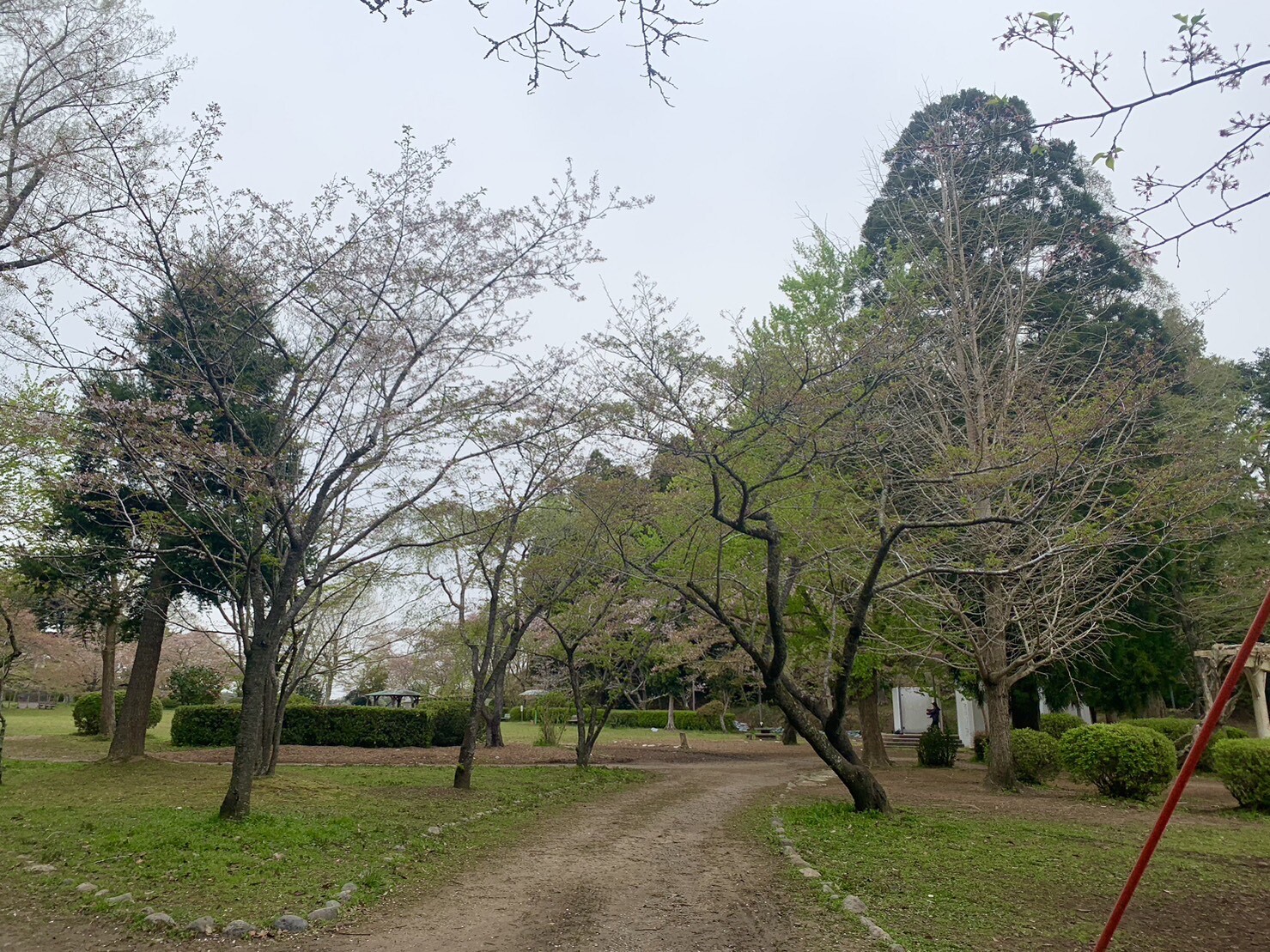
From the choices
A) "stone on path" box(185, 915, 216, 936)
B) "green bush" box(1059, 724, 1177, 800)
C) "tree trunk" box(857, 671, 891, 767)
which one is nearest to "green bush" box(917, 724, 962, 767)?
"tree trunk" box(857, 671, 891, 767)

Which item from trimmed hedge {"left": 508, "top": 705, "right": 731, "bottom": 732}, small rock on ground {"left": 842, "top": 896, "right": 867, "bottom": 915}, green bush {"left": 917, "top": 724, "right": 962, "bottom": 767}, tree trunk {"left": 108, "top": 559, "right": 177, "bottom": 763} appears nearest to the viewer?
small rock on ground {"left": 842, "top": 896, "right": 867, "bottom": 915}

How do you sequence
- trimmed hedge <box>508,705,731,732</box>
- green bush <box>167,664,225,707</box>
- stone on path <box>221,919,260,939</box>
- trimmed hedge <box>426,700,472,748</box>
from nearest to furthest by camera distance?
stone on path <box>221,919,260,939</box> → trimmed hedge <box>426,700,472,748</box> → green bush <box>167,664,225,707</box> → trimmed hedge <box>508,705,731,732</box>

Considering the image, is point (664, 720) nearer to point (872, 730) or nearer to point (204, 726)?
point (872, 730)

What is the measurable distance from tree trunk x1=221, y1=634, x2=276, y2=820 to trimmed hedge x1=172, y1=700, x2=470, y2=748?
11728mm

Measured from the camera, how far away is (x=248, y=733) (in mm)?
7492

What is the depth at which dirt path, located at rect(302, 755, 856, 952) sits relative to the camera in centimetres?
437

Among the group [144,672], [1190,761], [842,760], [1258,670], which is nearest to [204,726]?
[144,672]

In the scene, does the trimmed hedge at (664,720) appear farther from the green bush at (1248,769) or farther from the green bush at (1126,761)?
the green bush at (1248,769)

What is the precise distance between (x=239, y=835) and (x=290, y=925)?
2.51m

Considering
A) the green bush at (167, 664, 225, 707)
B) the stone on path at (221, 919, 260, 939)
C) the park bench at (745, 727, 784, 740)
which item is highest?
the green bush at (167, 664, 225, 707)

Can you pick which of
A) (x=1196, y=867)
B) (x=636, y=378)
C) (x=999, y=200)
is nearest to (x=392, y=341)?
(x=636, y=378)

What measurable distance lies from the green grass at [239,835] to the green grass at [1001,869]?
3174 mm

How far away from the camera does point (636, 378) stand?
8.07 metres

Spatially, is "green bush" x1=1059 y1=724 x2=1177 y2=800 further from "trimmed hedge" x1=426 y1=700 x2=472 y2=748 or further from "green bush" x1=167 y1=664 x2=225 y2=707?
"green bush" x1=167 y1=664 x2=225 y2=707
